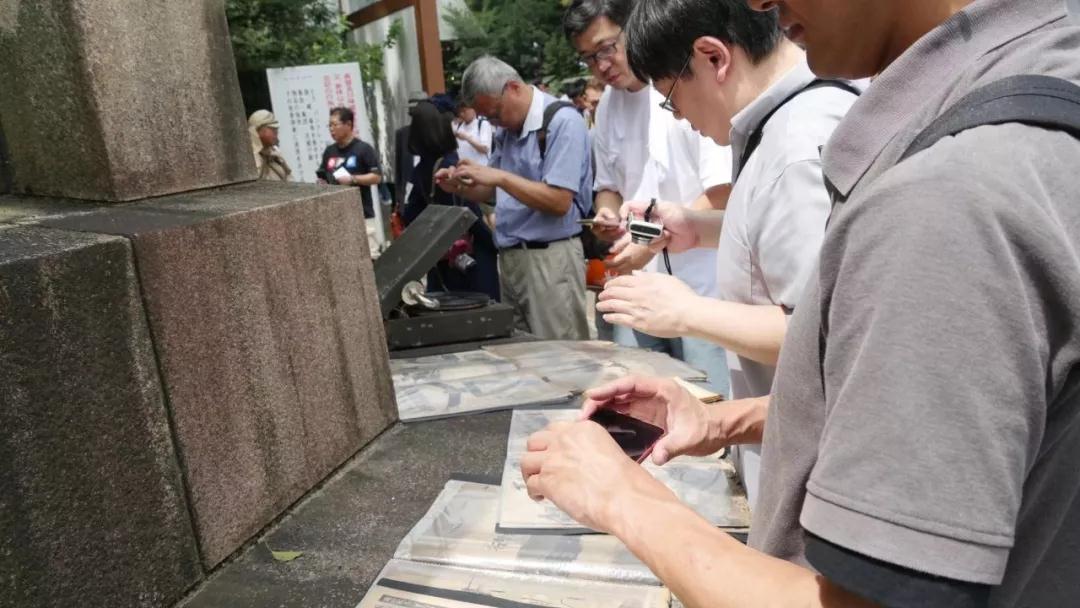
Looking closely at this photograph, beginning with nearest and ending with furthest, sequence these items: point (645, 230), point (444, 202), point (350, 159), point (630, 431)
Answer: point (630, 431)
point (645, 230)
point (444, 202)
point (350, 159)

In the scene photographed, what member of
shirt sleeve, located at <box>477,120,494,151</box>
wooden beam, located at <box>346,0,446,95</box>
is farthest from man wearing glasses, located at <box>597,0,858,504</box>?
wooden beam, located at <box>346,0,446,95</box>

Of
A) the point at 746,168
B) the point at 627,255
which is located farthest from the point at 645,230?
the point at 746,168

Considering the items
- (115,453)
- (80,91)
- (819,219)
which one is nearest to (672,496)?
(819,219)

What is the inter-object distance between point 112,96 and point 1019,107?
1892 mm

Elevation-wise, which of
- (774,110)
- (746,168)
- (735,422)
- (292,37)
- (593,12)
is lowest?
(735,422)

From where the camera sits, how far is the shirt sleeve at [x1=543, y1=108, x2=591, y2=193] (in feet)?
13.2

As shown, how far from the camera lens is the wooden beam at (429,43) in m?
9.46

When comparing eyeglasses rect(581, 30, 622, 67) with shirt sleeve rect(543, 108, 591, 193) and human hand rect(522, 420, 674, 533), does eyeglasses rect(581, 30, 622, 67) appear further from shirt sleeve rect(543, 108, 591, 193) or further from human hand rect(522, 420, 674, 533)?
human hand rect(522, 420, 674, 533)

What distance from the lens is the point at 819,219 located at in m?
1.46

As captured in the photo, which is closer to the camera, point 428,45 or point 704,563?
point 704,563

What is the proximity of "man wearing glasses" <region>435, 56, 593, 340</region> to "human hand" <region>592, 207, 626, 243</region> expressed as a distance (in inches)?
40.3

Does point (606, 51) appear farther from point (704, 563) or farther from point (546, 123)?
point (704, 563)

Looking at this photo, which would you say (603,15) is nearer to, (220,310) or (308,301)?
(308,301)

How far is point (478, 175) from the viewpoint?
4117mm
